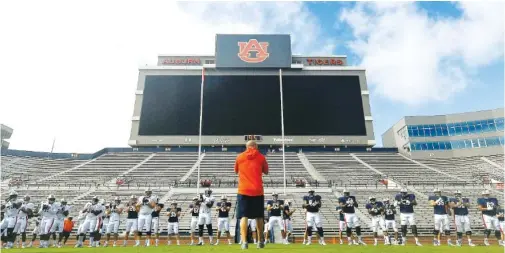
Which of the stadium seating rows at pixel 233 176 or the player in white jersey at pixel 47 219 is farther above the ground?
the stadium seating rows at pixel 233 176

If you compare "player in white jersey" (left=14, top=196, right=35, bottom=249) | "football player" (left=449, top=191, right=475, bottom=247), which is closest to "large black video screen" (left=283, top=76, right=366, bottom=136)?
"football player" (left=449, top=191, right=475, bottom=247)

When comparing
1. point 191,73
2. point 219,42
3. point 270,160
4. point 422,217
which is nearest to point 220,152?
point 270,160

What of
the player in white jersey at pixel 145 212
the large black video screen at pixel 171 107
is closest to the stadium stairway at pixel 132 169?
the large black video screen at pixel 171 107

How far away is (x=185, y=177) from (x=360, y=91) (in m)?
24.1

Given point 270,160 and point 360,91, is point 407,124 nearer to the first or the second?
point 360,91

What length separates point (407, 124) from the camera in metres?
47.1

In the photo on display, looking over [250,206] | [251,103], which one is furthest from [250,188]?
[251,103]

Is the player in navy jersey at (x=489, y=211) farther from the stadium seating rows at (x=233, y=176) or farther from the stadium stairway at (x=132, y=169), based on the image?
the stadium stairway at (x=132, y=169)

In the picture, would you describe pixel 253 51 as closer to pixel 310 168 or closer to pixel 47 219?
pixel 310 168

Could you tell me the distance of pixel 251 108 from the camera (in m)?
37.4

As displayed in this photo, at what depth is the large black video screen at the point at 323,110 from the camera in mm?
37250

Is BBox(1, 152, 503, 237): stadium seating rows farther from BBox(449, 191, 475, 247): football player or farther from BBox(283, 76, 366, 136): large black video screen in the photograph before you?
BBox(449, 191, 475, 247): football player

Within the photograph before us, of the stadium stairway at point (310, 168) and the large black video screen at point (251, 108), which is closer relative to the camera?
the stadium stairway at point (310, 168)

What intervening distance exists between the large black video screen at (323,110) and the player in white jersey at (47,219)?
27309 mm
